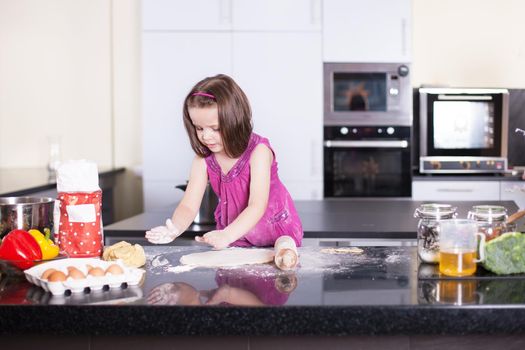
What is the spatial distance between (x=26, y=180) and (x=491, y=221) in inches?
103

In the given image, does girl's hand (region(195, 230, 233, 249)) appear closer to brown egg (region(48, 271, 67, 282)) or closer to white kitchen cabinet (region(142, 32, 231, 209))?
brown egg (region(48, 271, 67, 282))

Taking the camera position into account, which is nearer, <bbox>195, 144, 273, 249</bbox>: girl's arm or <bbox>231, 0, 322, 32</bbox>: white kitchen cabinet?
<bbox>195, 144, 273, 249</bbox>: girl's arm

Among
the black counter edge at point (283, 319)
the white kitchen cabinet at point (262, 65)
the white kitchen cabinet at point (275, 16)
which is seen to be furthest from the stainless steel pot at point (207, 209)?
the white kitchen cabinet at point (275, 16)

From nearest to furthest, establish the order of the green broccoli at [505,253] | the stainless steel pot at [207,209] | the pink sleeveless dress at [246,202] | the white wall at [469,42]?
the green broccoli at [505,253] → the pink sleeveless dress at [246,202] → the stainless steel pot at [207,209] → the white wall at [469,42]

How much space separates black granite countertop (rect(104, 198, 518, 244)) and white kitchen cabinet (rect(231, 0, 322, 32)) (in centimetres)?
136

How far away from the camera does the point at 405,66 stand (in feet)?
13.7

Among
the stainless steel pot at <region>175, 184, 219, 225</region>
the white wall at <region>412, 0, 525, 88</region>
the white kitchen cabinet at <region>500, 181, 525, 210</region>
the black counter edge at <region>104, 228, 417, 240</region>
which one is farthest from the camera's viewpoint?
the white wall at <region>412, 0, 525, 88</region>

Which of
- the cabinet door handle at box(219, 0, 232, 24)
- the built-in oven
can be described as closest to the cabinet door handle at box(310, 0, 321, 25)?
the cabinet door handle at box(219, 0, 232, 24)

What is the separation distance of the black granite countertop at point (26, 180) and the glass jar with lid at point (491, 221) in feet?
6.54

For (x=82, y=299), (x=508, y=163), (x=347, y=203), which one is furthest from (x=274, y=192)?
(x=508, y=163)

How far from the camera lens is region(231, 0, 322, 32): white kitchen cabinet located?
4.17 meters

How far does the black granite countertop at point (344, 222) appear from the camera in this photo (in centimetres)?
247

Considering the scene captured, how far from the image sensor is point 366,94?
14.0 ft

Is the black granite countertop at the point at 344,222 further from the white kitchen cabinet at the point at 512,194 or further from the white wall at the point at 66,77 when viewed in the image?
the white wall at the point at 66,77
